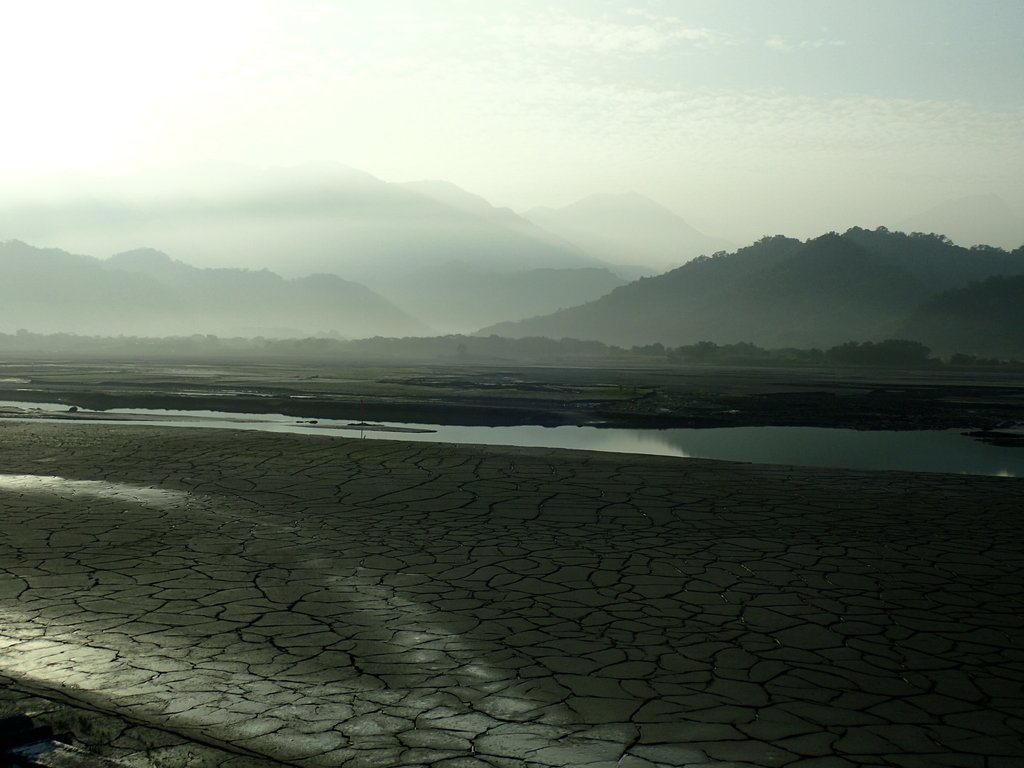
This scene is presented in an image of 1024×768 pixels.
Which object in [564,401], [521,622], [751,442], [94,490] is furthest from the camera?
[564,401]

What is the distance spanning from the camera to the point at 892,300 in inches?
6590

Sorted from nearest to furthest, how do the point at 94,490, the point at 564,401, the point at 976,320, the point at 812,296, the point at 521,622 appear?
1. the point at 521,622
2. the point at 94,490
3. the point at 564,401
4. the point at 976,320
5. the point at 812,296

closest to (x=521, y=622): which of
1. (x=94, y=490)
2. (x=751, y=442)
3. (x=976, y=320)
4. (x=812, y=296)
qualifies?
(x=94, y=490)

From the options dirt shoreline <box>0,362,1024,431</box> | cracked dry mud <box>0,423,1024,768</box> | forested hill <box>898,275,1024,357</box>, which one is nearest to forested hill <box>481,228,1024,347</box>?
forested hill <box>898,275,1024,357</box>

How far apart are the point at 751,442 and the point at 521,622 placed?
50.0 ft


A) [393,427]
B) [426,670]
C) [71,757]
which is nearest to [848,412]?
[393,427]

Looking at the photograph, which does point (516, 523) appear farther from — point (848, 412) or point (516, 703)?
point (848, 412)

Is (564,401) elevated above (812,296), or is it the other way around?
(812,296)

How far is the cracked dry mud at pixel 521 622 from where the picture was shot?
4246mm

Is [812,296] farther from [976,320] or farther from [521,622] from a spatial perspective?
[521,622]

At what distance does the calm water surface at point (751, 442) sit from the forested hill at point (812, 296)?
437 ft

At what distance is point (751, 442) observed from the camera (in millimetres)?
20266

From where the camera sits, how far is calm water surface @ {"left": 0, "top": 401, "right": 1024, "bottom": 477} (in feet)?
56.3

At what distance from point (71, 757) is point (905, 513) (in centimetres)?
850
